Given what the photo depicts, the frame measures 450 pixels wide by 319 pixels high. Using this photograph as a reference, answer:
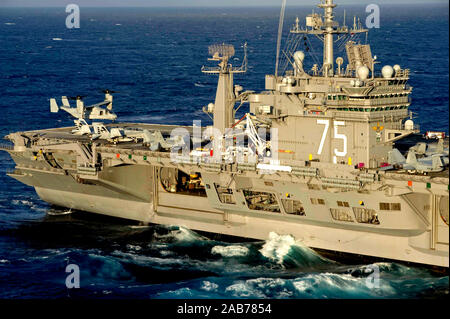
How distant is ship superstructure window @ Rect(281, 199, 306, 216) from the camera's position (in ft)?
109

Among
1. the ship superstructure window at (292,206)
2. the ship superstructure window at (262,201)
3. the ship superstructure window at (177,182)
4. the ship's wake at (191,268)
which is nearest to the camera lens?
the ship's wake at (191,268)

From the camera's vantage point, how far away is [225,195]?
34.4 metres

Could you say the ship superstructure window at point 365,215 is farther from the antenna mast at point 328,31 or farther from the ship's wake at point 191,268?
the antenna mast at point 328,31

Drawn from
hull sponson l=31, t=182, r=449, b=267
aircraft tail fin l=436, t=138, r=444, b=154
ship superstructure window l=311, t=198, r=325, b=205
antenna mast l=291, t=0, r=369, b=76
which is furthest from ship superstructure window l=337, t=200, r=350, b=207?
antenna mast l=291, t=0, r=369, b=76

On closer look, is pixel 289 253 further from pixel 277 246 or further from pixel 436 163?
pixel 436 163

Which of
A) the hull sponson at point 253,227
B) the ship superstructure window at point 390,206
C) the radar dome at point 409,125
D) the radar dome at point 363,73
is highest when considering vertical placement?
the radar dome at point 363,73

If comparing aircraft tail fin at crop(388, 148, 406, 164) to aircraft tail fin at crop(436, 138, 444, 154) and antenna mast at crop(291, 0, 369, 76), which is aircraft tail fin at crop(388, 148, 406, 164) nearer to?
aircraft tail fin at crop(436, 138, 444, 154)

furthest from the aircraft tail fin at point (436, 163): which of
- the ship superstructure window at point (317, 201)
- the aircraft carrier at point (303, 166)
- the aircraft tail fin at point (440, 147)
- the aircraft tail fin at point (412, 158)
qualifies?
the ship superstructure window at point (317, 201)

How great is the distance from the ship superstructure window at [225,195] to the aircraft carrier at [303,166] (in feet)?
0.14

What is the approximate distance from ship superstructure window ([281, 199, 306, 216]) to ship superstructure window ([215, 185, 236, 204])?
7.71 feet

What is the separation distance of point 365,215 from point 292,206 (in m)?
3.34

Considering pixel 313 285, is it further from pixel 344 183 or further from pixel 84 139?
pixel 84 139

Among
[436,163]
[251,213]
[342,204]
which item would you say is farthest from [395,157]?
[251,213]

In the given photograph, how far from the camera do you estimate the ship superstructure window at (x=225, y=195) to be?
1346 inches
